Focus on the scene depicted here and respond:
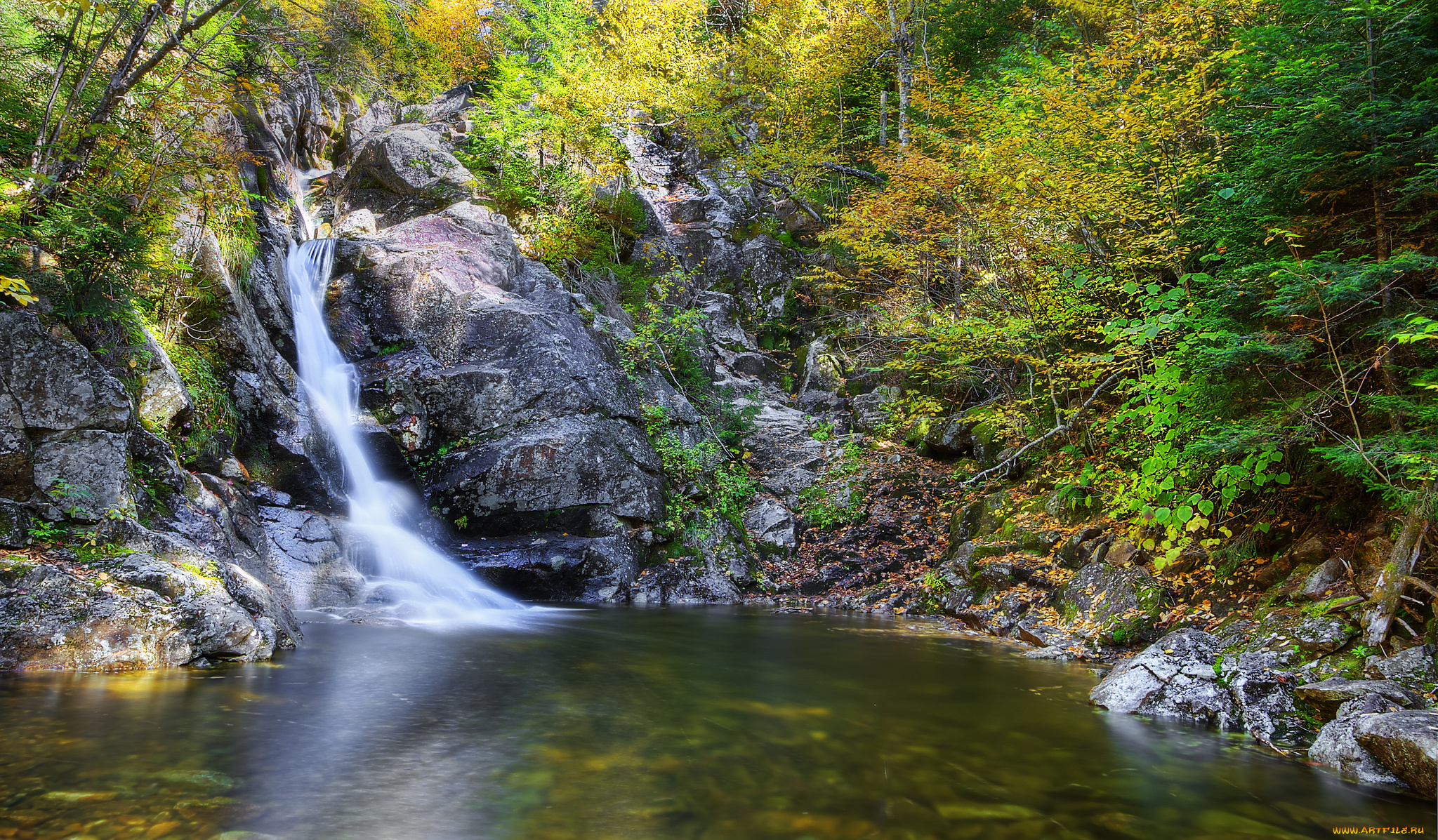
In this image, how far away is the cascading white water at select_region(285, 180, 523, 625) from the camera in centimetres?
837

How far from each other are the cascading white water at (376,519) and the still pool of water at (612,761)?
298cm

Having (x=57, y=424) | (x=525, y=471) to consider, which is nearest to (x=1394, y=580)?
(x=525, y=471)

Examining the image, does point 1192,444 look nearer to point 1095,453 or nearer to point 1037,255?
point 1095,453

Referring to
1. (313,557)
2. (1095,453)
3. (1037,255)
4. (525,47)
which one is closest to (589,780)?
(313,557)

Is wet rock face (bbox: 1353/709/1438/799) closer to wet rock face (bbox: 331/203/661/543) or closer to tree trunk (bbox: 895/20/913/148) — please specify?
wet rock face (bbox: 331/203/661/543)

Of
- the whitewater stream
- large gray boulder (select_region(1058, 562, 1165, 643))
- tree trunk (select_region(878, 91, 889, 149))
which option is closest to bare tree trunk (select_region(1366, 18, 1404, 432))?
large gray boulder (select_region(1058, 562, 1165, 643))

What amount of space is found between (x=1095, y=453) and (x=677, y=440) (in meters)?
7.19

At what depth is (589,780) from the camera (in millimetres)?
3189

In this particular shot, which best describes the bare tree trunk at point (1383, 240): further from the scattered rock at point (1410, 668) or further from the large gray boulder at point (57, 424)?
the large gray boulder at point (57, 424)

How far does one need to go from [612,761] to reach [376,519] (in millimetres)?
7569

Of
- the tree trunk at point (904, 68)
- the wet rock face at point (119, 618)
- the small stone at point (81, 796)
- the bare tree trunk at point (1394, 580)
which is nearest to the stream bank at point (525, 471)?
the wet rock face at point (119, 618)

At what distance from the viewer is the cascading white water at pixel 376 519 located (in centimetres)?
837

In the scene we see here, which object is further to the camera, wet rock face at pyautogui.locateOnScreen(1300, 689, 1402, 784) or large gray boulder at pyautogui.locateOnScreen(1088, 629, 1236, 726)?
large gray boulder at pyautogui.locateOnScreen(1088, 629, 1236, 726)

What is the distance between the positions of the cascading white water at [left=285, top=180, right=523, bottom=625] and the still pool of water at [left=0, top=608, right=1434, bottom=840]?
2982 mm
